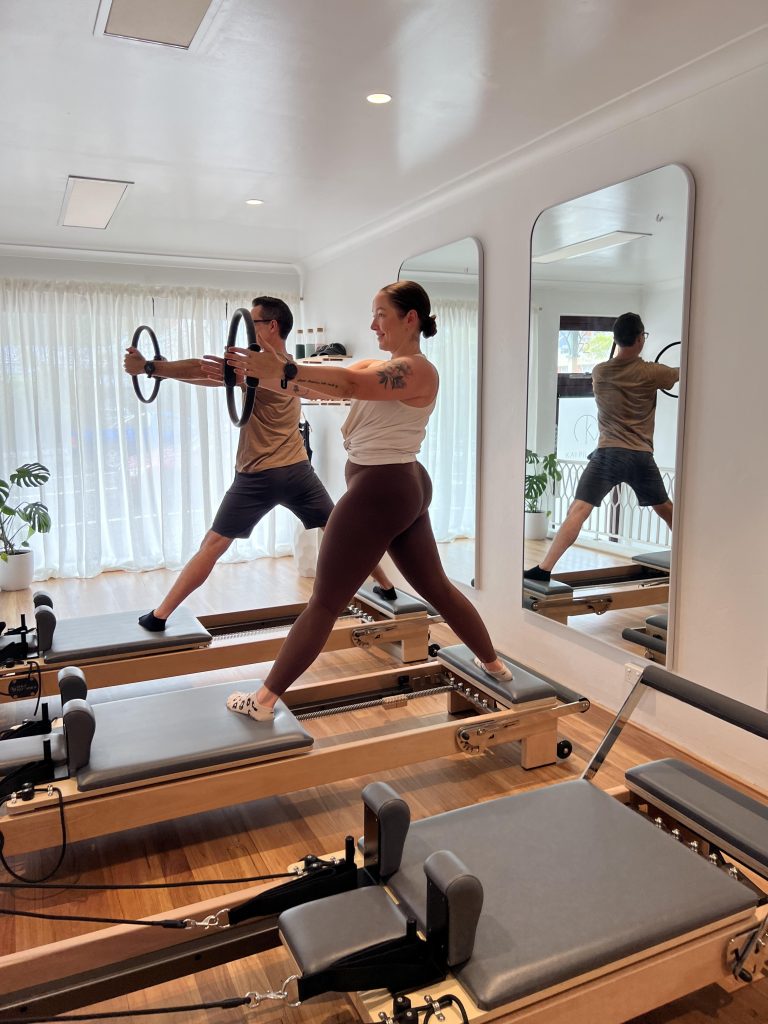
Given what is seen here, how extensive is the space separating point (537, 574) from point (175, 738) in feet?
5.79

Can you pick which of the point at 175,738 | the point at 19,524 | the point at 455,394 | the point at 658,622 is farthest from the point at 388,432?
the point at 19,524

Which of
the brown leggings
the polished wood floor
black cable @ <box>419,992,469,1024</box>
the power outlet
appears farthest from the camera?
the power outlet

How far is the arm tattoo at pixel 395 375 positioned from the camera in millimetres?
2002

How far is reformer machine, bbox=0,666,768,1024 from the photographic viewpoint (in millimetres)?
1189

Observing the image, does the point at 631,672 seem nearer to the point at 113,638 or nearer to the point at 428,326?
the point at 428,326

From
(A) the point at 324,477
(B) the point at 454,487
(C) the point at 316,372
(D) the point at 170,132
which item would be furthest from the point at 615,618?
(A) the point at 324,477

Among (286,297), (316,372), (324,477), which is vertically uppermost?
(286,297)

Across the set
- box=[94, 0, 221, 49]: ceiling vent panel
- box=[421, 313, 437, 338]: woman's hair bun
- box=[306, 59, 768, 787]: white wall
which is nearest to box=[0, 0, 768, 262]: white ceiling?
box=[94, 0, 221, 49]: ceiling vent panel

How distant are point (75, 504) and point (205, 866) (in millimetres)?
3814

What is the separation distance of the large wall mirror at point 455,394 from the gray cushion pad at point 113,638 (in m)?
1.44

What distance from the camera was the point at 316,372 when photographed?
1.79 meters

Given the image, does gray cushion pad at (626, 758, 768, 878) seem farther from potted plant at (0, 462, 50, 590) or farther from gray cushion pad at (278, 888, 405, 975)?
potted plant at (0, 462, 50, 590)

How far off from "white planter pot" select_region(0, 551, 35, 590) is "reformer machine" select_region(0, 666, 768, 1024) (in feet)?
13.1

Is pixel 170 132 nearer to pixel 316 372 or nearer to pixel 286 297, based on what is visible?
pixel 316 372
